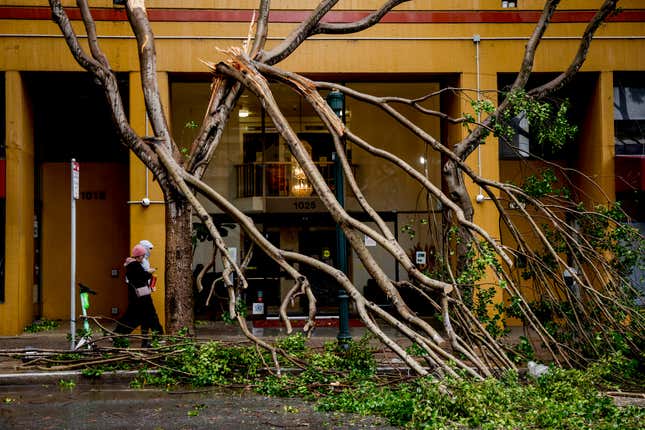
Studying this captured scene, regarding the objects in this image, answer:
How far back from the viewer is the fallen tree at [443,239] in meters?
10.0

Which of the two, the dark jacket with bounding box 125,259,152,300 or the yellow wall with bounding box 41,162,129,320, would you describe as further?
the yellow wall with bounding box 41,162,129,320

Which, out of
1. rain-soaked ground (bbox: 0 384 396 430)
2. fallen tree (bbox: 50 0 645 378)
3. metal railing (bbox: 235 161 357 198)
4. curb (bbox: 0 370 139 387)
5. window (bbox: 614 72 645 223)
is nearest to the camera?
rain-soaked ground (bbox: 0 384 396 430)

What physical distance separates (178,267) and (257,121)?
279 inches

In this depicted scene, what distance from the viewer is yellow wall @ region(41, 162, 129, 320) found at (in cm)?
1931

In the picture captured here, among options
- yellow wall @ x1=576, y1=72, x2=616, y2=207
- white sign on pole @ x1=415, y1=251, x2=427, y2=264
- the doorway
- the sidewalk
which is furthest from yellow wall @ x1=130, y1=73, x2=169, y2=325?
yellow wall @ x1=576, y1=72, x2=616, y2=207

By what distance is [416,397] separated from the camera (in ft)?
26.4

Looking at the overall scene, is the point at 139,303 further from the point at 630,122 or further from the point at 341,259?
the point at 630,122

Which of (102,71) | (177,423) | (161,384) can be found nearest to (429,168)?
(102,71)

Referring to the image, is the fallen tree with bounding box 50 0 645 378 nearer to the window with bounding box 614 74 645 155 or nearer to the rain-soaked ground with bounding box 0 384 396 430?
the rain-soaked ground with bounding box 0 384 396 430

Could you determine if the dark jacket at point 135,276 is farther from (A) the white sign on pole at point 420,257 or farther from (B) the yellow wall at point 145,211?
(A) the white sign on pole at point 420,257

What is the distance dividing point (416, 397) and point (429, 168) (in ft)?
37.8

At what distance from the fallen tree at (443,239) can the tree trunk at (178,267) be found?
17 mm

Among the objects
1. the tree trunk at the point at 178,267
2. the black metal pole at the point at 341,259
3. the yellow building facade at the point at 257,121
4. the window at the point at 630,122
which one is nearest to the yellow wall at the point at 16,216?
the yellow building facade at the point at 257,121

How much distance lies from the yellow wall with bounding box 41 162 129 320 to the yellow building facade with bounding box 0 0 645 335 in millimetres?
37
